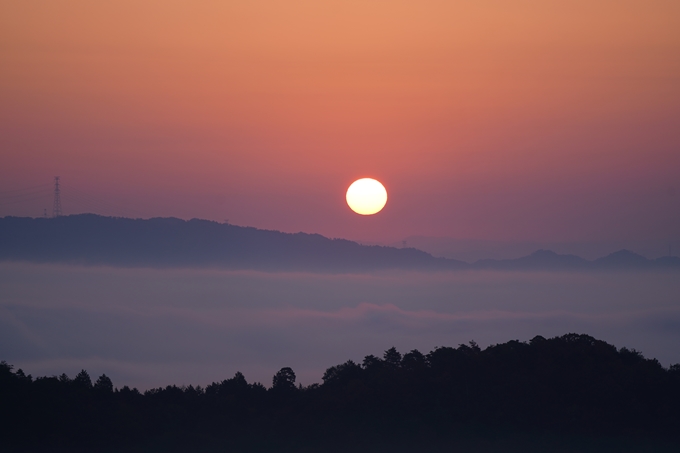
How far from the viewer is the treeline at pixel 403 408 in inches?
1203

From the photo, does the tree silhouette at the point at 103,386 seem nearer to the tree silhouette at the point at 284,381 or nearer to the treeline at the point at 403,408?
the treeline at the point at 403,408

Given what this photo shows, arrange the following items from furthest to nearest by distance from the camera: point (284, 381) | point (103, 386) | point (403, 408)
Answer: point (284, 381), point (103, 386), point (403, 408)

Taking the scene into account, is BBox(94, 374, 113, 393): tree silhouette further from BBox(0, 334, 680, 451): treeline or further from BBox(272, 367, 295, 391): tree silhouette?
BBox(272, 367, 295, 391): tree silhouette

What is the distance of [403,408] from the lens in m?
33.5

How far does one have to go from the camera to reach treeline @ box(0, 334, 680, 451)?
3056 centimetres

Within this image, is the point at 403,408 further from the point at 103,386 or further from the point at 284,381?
the point at 103,386

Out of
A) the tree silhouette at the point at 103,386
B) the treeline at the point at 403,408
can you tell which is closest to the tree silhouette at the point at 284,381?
the treeline at the point at 403,408

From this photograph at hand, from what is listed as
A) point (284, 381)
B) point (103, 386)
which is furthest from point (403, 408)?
point (103, 386)

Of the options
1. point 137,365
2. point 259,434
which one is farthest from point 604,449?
point 137,365

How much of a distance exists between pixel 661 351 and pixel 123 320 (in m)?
134

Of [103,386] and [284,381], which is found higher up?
[103,386]

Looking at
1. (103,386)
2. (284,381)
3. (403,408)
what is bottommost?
(403,408)

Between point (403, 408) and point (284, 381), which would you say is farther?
point (284, 381)

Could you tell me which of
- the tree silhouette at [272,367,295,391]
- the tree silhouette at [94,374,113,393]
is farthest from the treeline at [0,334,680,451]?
the tree silhouette at [272,367,295,391]
